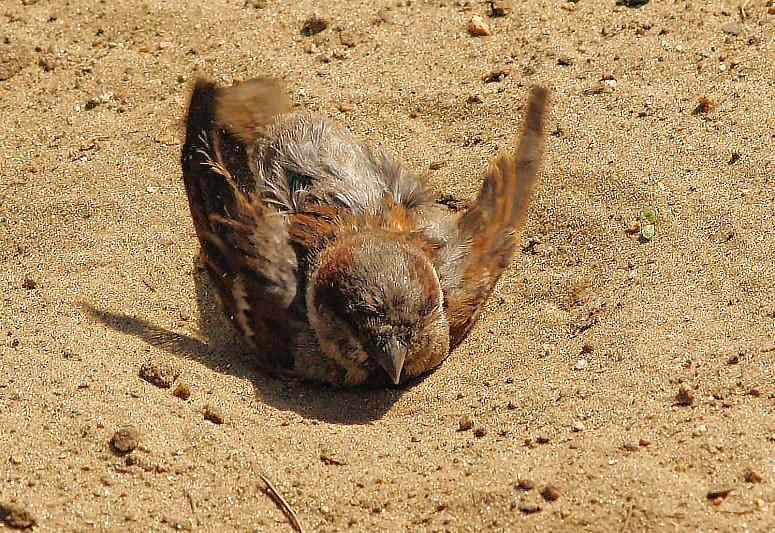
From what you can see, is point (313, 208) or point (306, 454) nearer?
point (306, 454)

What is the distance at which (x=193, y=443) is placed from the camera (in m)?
4.30

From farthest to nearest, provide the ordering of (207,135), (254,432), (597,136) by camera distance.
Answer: (597,136), (207,135), (254,432)

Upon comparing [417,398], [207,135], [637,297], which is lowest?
[417,398]

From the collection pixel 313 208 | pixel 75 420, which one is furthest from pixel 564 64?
pixel 75 420

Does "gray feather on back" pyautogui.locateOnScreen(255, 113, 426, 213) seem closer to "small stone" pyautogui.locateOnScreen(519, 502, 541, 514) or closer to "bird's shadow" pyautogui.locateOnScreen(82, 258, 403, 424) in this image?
"bird's shadow" pyautogui.locateOnScreen(82, 258, 403, 424)

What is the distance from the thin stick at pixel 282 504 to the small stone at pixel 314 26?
4098mm

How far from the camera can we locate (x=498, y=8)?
7.20 meters

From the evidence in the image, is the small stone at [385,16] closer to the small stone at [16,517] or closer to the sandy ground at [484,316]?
the sandy ground at [484,316]

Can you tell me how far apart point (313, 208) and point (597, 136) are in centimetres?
196

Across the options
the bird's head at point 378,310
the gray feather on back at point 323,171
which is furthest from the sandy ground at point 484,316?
the gray feather on back at point 323,171

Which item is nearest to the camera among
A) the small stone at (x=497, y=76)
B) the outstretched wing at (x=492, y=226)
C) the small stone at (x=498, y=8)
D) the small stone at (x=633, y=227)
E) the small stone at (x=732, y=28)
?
the outstretched wing at (x=492, y=226)

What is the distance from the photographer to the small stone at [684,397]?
4250mm

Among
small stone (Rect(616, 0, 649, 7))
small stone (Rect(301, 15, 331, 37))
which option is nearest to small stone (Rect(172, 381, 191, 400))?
small stone (Rect(301, 15, 331, 37))

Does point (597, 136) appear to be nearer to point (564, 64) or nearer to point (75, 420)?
point (564, 64)
